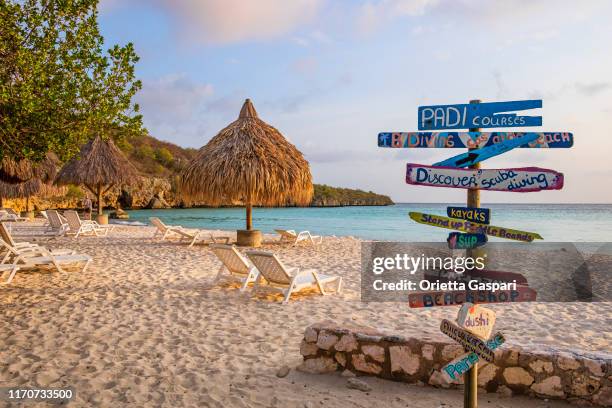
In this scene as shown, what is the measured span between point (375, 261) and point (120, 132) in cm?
599

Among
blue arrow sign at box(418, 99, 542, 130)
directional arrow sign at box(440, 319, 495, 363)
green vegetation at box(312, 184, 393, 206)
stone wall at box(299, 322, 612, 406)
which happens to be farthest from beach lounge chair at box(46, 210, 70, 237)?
green vegetation at box(312, 184, 393, 206)

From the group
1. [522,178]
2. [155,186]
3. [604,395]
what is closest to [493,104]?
[522,178]

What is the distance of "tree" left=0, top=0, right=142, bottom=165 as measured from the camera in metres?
5.36

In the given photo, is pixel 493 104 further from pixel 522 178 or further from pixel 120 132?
pixel 120 132

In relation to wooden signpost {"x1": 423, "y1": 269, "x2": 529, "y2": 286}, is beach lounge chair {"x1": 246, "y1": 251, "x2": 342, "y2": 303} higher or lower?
lower

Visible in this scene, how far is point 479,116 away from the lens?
2.67 m

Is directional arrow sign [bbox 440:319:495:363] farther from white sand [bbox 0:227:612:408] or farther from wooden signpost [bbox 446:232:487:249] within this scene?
white sand [bbox 0:227:612:408]

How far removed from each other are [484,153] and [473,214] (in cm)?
37

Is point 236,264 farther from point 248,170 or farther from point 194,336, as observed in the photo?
point 248,170

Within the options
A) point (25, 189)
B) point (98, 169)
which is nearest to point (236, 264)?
point (98, 169)

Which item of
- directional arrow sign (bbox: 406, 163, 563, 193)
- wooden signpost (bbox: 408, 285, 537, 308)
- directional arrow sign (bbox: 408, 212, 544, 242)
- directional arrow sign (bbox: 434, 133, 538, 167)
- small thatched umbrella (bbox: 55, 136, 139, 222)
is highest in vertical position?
small thatched umbrella (bbox: 55, 136, 139, 222)

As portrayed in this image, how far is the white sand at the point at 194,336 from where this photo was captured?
2.87 m

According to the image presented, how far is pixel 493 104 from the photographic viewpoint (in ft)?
8.75

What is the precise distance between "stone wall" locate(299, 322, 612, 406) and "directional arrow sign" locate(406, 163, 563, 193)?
115 cm
